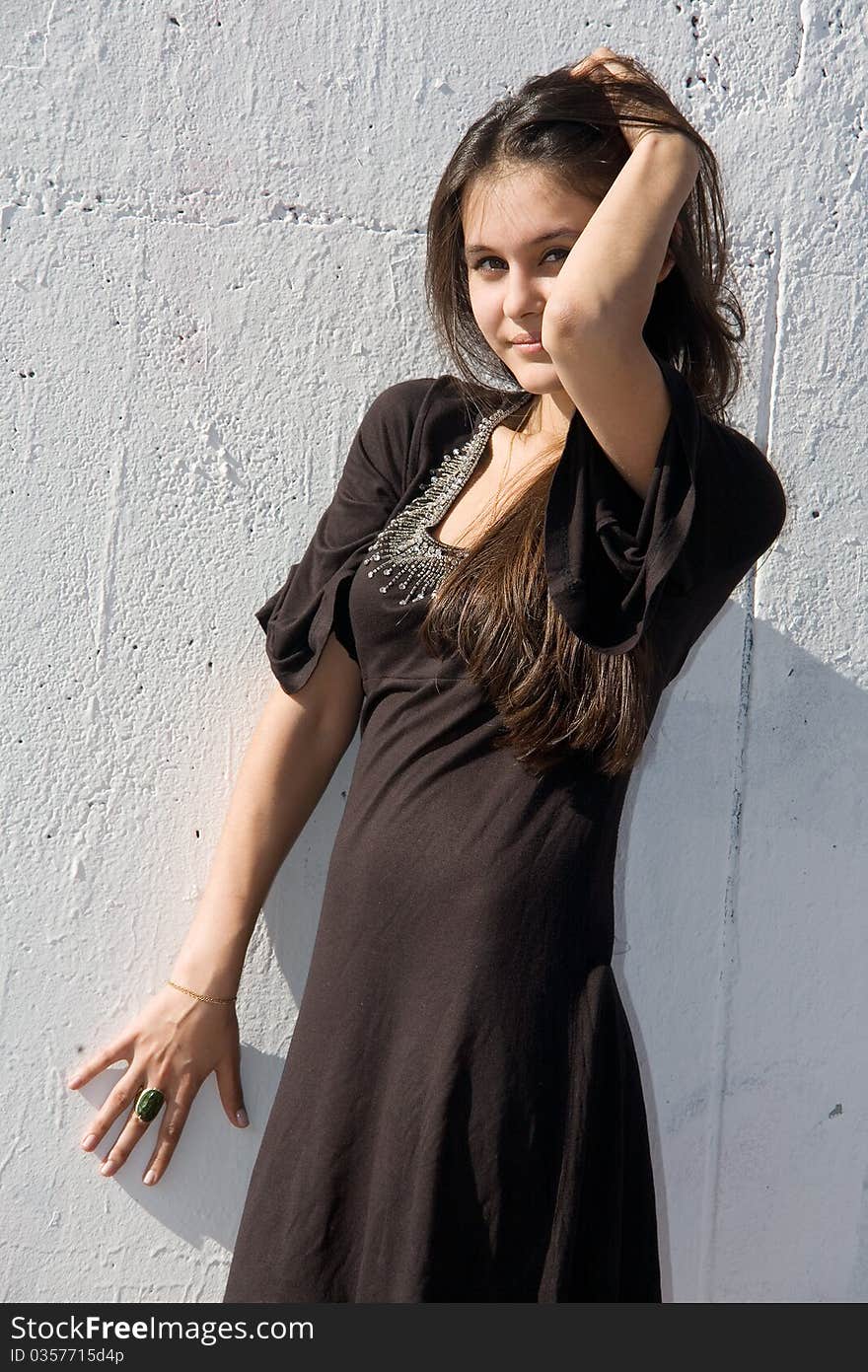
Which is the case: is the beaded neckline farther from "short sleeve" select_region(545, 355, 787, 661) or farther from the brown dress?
"short sleeve" select_region(545, 355, 787, 661)

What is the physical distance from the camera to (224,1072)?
1.72 metres

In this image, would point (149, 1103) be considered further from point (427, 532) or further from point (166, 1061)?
point (427, 532)

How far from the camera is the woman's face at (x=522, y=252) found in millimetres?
1390

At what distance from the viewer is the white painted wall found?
1.73 m

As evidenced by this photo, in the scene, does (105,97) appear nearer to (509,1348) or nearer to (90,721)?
(90,721)

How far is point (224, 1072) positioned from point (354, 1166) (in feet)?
1.22

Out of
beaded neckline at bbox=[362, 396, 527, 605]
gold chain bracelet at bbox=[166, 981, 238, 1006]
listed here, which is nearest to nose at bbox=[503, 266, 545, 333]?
beaded neckline at bbox=[362, 396, 527, 605]

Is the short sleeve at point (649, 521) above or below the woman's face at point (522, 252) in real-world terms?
below

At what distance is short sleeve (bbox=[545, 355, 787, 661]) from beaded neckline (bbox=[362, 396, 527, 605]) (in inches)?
9.3

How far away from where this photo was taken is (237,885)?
65.4 inches

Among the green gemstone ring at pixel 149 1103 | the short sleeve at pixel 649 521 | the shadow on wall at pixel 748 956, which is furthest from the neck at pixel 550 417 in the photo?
the green gemstone ring at pixel 149 1103

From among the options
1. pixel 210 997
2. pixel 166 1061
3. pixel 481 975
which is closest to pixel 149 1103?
pixel 166 1061

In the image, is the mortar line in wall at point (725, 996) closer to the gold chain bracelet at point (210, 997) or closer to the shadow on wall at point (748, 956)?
the shadow on wall at point (748, 956)

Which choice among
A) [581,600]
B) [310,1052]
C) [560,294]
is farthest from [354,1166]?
[560,294]
